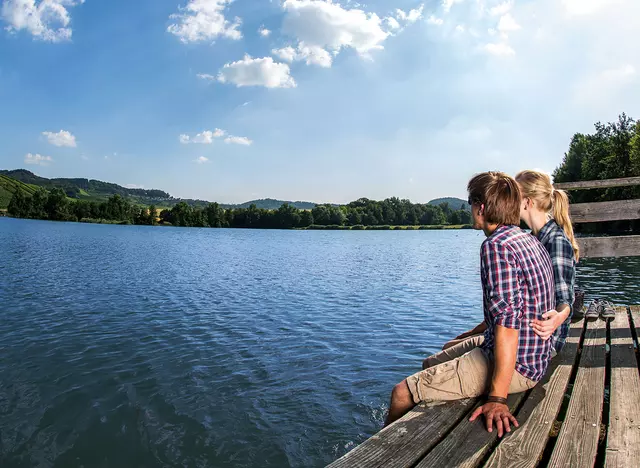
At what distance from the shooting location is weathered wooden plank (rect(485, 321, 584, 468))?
9.57 feet

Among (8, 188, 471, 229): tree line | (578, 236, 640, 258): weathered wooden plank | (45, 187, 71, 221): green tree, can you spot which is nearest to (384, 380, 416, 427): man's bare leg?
(578, 236, 640, 258): weathered wooden plank

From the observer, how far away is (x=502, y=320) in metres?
3.40

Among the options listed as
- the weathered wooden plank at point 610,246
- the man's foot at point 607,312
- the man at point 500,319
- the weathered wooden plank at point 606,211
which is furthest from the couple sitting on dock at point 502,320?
the weathered wooden plank at point 606,211

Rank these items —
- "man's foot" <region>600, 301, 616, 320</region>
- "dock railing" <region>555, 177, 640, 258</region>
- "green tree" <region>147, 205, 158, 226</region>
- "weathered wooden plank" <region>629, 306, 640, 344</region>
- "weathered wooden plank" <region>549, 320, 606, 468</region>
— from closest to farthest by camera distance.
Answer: "weathered wooden plank" <region>549, 320, 606, 468</region>, "weathered wooden plank" <region>629, 306, 640, 344</region>, "man's foot" <region>600, 301, 616, 320</region>, "dock railing" <region>555, 177, 640, 258</region>, "green tree" <region>147, 205, 158, 226</region>

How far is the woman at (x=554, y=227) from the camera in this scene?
4598 mm

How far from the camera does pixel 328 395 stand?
8234 millimetres

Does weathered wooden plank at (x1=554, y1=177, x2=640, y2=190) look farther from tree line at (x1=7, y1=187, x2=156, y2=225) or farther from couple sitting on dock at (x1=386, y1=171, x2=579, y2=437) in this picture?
tree line at (x1=7, y1=187, x2=156, y2=225)

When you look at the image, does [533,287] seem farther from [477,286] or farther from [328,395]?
[477,286]

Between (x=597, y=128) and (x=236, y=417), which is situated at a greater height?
(x=597, y=128)

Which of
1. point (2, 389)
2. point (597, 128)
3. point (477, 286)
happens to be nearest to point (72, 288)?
point (2, 389)

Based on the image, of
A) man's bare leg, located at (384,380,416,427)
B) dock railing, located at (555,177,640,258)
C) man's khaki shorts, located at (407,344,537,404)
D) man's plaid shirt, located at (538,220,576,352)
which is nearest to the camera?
man's khaki shorts, located at (407,344,537,404)

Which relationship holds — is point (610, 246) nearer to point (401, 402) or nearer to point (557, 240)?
point (557, 240)

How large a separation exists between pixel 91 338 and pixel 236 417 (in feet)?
21.8

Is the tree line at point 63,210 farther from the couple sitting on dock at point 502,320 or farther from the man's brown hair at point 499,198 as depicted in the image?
the man's brown hair at point 499,198
